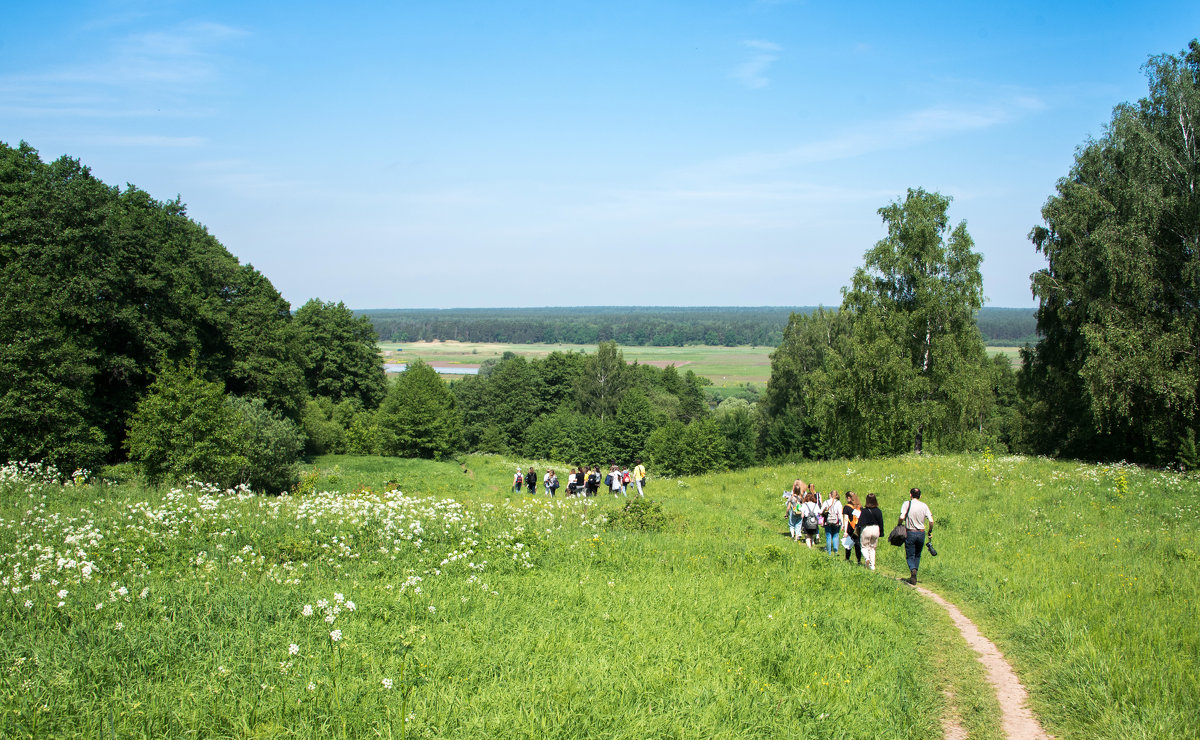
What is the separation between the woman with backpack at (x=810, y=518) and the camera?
17.0m

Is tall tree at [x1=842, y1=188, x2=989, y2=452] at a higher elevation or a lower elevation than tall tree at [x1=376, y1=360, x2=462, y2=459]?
higher

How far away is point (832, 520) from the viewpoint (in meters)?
15.9

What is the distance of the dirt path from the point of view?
291 inches

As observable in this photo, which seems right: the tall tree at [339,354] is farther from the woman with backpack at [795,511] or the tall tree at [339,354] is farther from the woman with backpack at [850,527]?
the woman with backpack at [850,527]

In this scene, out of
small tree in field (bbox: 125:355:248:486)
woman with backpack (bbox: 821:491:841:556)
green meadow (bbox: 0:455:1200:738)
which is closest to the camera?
green meadow (bbox: 0:455:1200:738)

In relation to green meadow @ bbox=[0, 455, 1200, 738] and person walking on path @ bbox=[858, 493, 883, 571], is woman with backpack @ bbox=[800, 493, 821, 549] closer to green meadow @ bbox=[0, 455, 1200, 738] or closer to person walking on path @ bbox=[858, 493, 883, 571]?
green meadow @ bbox=[0, 455, 1200, 738]

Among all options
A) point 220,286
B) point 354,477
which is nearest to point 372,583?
point 354,477

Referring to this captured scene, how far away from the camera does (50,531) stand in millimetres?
10242

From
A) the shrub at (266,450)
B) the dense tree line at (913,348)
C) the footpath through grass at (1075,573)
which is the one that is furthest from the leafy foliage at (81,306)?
the dense tree line at (913,348)

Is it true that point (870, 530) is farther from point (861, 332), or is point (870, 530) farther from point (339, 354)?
point (339, 354)

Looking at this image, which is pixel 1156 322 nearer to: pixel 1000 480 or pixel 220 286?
pixel 1000 480

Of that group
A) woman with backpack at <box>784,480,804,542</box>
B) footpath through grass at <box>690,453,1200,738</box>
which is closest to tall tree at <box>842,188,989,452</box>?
footpath through grass at <box>690,453,1200,738</box>

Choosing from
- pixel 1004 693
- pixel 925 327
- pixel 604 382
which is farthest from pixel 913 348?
pixel 604 382

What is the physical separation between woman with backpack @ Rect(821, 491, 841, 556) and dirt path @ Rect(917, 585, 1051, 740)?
4756 mm
